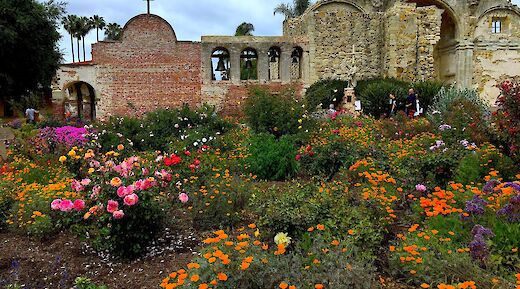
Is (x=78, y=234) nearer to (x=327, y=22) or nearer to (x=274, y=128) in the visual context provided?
(x=274, y=128)

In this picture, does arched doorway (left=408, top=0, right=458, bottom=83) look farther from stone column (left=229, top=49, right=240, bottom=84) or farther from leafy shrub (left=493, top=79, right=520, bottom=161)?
leafy shrub (left=493, top=79, right=520, bottom=161)

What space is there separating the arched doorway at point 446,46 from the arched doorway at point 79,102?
1939 centimetres

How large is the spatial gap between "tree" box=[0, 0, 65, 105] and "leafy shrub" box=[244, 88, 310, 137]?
50.3 feet

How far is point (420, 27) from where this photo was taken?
72.6ft

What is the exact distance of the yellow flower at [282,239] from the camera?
149 inches

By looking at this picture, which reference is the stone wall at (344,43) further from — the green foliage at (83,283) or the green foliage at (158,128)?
the green foliage at (83,283)

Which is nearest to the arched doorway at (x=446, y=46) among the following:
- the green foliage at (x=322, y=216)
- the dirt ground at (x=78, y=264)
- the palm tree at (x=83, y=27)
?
the green foliage at (x=322, y=216)

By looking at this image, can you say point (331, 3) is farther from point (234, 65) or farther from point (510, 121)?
point (510, 121)

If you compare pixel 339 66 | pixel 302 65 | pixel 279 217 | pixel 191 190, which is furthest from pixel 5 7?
pixel 279 217

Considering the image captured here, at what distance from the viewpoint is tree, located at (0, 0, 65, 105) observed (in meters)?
20.2

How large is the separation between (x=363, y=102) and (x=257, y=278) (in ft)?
48.7

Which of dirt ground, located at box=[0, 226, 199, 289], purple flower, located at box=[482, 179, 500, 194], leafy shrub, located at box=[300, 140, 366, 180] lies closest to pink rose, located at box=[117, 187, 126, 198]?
dirt ground, located at box=[0, 226, 199, 289]

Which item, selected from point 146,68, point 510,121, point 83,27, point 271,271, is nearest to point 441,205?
point 271,271

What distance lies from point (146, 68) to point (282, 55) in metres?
6.93
